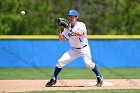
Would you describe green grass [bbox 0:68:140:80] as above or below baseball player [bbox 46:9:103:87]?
below

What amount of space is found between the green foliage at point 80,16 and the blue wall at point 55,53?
325 inches

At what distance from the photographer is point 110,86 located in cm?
1116

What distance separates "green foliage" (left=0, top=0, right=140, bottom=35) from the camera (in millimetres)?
30000

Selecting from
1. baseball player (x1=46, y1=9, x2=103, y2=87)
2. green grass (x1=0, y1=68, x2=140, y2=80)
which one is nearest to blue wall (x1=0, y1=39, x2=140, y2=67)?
green grass (x1=0, y1=68, x2=140, y2=80)

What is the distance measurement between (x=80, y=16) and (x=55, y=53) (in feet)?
39.2

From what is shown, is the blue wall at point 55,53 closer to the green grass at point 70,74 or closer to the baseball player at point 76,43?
the green grass at point 70,74

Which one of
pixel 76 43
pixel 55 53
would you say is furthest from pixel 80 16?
pixel 76 43

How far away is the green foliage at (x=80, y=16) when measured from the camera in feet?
98.4

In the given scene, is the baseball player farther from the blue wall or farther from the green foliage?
the green foliage

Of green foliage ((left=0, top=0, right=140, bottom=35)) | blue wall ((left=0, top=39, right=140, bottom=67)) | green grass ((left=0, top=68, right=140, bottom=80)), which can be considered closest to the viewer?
green grass ((left=0, top=68, right=140, bottom=80))

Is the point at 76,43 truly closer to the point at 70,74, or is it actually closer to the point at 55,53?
the point at 70,74

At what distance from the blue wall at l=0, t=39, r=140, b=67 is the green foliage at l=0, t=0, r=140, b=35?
27.1 feet

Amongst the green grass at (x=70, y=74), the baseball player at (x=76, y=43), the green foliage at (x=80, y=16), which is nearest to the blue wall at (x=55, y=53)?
the green grass at (x=70, y=74)

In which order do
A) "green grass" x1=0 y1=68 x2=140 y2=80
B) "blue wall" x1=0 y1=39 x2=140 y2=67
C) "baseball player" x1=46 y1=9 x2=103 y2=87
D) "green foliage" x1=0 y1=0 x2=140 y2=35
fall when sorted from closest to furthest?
"baseball player" x1=46 y1=9 x2=103 y2=87, "green grass" x1=0 y1=68 x2=140 y2=80, "blue wall" x1=0 y1=39 x2=140 y2=67, "green foliage" x1=0 y1=0 x2=140 y2=35
